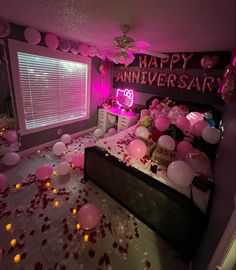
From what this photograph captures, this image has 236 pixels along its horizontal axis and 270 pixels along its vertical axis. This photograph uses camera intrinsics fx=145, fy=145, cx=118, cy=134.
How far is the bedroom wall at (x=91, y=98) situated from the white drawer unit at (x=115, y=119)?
0.86 feet

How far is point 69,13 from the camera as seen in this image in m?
1.56

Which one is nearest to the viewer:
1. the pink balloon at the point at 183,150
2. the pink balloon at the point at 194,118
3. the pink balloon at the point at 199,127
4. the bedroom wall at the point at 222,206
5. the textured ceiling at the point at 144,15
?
the bedroom wall at the point at 222,206

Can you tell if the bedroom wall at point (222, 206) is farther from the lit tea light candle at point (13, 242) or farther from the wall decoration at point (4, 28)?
the wall decoration at point (4, 28)

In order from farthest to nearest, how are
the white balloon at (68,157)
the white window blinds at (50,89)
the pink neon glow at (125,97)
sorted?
the pink neon glow at (125,97), the white balloon at (68,157), the white window blinds at (50,89)

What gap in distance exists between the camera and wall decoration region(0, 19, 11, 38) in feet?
6.79

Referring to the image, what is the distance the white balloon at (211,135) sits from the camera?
78.4 inches

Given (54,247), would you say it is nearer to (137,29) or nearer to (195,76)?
(137,29)

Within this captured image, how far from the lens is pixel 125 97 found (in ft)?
13.3

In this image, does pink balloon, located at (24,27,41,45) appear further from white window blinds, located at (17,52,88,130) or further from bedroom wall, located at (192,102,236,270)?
bedroom wall, located at (192,102,236,270)

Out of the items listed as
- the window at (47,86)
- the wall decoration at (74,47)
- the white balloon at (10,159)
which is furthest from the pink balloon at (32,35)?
the white balloon at (10,159)

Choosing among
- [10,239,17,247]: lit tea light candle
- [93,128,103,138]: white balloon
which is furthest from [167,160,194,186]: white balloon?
[93,128,103,138]: white balloon

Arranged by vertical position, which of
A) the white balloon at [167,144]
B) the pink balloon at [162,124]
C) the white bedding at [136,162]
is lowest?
the white bedding at [136,162]

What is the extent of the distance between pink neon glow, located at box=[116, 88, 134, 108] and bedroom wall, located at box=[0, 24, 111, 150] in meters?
0.50

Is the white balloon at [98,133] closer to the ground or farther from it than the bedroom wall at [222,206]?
closer to the ground
